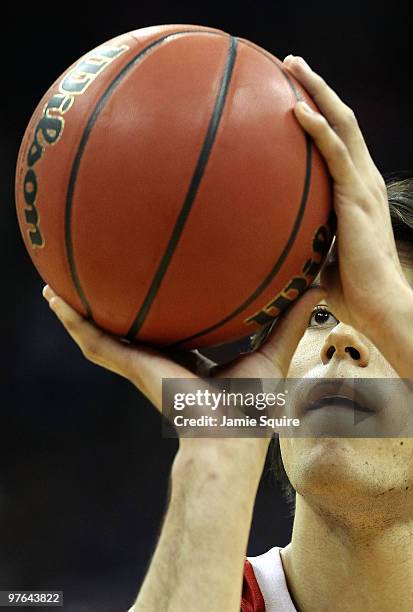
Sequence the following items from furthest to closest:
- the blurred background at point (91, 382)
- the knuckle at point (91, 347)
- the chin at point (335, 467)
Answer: the blurred background at point (91, 382) < the chin at point (335, 467) < the knuckle at point (91, 347)

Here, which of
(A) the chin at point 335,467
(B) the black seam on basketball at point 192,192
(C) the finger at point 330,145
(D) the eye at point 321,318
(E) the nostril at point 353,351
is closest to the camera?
(B) the black seam on basketball at point 192,192

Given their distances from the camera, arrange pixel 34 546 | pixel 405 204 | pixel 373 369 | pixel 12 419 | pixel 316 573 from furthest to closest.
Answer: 1. pixel 12 419
2. pixel 34 546
3. pixel 405 204
4. pixel 316 573
5. pixel 373 369

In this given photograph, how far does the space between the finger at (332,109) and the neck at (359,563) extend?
1.04 meters

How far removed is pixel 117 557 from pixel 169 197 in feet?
11.5

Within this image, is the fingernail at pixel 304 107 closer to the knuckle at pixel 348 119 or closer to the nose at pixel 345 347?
the knuckle at pixel 348 119

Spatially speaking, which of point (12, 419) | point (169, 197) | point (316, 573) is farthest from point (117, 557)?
point (169, 197)

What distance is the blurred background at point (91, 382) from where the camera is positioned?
15.8 feet

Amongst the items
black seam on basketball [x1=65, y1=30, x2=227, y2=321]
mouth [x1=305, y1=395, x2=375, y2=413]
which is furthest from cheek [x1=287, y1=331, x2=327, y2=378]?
black seam on basketball [x1=65, y1=30, x2=227, y2=321]

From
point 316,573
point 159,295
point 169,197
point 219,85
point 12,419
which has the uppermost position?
point 219,85

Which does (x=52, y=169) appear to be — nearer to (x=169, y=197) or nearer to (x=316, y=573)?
(x=169, y=197)

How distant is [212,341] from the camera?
197cm

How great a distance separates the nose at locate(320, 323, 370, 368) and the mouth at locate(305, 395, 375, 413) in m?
0.10

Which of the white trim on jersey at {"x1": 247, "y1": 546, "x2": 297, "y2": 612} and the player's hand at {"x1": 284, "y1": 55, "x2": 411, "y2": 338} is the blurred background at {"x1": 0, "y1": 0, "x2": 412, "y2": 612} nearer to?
the white trim on jersey at {"x1": 247, "y1": 546, "x2": 297, "y2": 612}

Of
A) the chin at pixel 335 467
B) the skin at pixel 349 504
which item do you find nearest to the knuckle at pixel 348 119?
the skin at pixel 349 504
